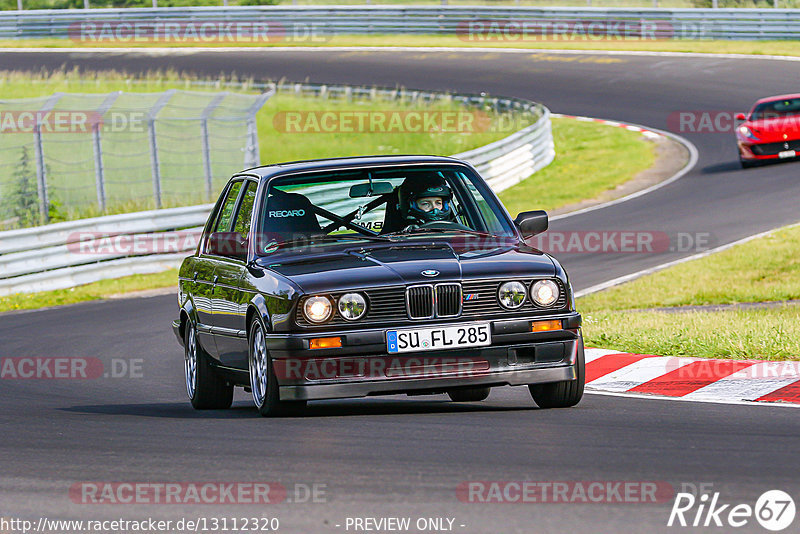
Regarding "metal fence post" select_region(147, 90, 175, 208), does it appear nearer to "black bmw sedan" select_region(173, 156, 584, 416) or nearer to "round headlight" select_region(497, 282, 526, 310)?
"black bmw sedan" select_region(173, 156, 584, 416)

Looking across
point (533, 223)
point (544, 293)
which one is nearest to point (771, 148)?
point (533, 223)

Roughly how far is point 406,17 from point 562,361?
42.1 metres

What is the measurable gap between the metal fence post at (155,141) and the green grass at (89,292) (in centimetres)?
188

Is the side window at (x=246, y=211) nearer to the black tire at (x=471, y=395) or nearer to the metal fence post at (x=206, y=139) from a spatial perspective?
the black tire at (x=471, y=395)

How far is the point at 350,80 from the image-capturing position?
40.7 metres

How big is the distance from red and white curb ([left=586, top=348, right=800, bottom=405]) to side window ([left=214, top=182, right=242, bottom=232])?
2.74 metres

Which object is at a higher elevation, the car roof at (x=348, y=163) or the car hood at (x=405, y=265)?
the car roof at (x=348, y=163)

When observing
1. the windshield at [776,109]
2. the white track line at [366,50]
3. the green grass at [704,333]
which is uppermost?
the green grass at [704,333]

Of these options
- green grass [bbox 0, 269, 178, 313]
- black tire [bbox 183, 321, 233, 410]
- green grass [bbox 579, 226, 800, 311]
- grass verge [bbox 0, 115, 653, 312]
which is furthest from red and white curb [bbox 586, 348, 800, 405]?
grass verge [bbox 0, 115, 653, 312]

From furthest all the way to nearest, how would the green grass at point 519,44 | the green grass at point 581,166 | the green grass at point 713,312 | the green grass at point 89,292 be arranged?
the green grass at point 519,44, the green grass at point 581,166, the green grass at point 89,292, the green grass at point 713,312

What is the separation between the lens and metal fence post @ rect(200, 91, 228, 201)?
2217 centimetres

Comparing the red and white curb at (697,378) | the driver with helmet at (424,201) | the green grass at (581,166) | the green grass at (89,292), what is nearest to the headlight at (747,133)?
the green grass at (581,166)

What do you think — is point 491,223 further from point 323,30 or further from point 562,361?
point 323,30

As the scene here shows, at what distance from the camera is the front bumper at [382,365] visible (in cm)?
715
